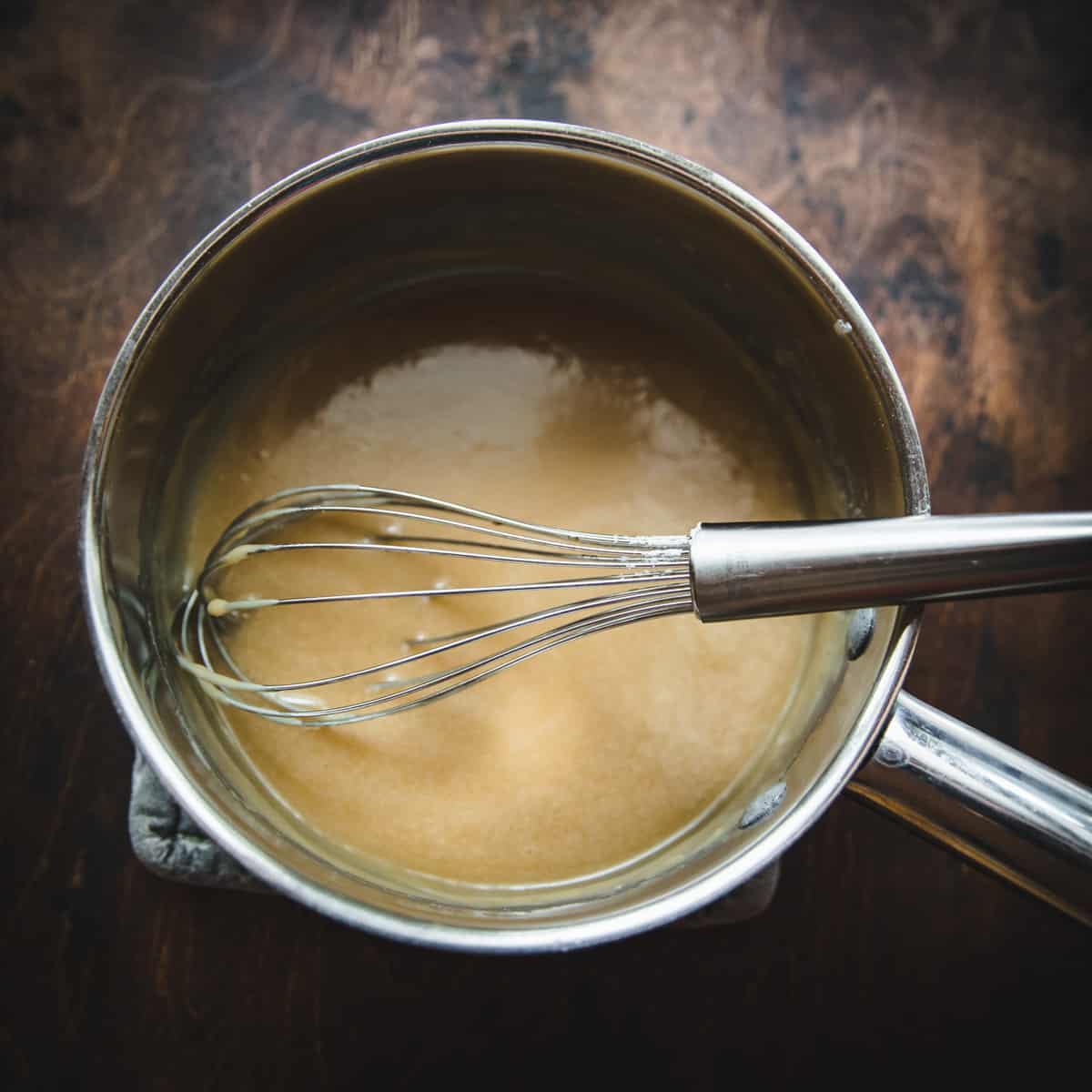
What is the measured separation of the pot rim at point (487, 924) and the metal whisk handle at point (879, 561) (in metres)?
0.04

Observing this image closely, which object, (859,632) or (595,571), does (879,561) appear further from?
(595,571)

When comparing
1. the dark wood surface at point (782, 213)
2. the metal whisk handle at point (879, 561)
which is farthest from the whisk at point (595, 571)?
the dark wood surface at point (782, 213)

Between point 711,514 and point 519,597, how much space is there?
0.49 feet

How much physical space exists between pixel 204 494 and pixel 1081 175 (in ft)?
2.26

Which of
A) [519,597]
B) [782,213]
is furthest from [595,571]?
[782,213]

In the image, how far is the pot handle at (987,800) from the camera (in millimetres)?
442

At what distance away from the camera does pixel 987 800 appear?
0.44 metres

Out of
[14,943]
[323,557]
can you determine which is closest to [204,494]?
[323,557]

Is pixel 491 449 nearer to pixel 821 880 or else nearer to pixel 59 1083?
pixel 821 880

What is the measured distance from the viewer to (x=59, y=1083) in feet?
1.99

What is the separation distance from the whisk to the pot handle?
73mm

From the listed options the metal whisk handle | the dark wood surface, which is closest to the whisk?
the metal whisk handle

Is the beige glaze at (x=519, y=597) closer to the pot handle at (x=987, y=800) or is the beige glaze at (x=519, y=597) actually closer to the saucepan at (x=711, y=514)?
the saucepan at (x=711, y=514)

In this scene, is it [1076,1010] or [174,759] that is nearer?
[174,759]
